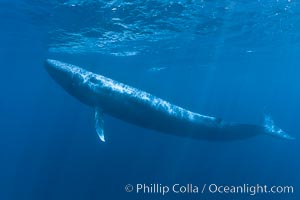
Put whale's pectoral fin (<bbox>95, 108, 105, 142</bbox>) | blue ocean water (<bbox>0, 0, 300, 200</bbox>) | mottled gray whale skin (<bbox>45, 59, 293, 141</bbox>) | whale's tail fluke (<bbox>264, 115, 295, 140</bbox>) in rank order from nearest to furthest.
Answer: whale's pectoral fin (<bbox>95, 108, 105, 142</bbox>) → mottled gray whale skin (<bbox>45, 59, 293, 141</bbox>) → whale's tail fluke (<bbox>264, 115, 295, 140</bbox>) → blue ocean water (<bbox>0, 0, 300, 200</bbox>)

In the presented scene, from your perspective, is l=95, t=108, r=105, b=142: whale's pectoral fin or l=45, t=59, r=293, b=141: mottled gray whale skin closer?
l=95, t=108, r=105, b=142: whale's pectoral fin

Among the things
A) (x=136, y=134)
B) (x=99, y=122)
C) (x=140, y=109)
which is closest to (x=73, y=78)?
(x=99, y=122)

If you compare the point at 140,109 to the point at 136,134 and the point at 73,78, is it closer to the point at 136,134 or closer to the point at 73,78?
the point at 73,78

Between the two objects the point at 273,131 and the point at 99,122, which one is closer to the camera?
the point at 99,122

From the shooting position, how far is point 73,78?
13.2 m

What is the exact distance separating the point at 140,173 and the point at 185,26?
12.4 meters

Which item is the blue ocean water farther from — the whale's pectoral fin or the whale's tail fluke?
the whale's pectoral fin

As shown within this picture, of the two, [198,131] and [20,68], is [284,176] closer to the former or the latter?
[198,131]

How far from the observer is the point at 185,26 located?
26.1m

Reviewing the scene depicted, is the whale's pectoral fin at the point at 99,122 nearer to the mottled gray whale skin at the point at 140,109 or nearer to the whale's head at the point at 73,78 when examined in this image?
the mottled gray whale skin at the point at 140,109

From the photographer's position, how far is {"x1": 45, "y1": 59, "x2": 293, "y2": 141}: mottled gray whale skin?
12805 millimetres

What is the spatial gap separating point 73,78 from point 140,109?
3.12 metres

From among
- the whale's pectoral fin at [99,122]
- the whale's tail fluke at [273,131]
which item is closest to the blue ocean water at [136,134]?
the whale's tail fluke at [273,131]

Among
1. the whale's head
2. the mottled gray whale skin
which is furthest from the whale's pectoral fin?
the whale's head
